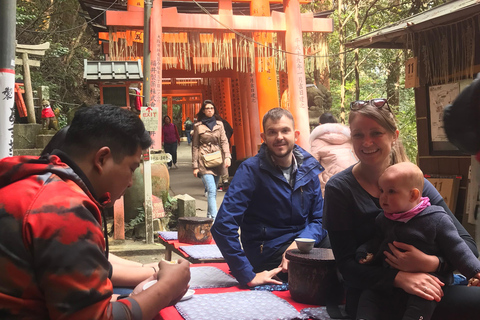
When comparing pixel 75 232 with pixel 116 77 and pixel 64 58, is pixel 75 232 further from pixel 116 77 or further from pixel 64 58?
pixel 64 58

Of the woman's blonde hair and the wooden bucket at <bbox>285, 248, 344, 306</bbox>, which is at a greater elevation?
the woman's blonde hair

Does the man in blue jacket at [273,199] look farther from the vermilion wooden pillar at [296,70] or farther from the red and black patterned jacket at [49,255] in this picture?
the vermilion wooden pillar at [296,70]

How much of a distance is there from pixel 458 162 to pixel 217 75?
11570 mm

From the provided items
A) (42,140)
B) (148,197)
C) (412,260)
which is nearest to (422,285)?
(412,260)

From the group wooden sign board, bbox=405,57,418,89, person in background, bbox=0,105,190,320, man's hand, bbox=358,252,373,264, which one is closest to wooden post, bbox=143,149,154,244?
wooden sign board, bbox=405,57,418,89

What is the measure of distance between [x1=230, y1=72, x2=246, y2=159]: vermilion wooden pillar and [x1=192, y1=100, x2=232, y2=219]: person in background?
23.9 feet

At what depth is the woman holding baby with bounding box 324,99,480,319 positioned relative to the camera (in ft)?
7.41

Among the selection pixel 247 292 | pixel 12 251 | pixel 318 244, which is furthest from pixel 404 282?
pixel 12 251

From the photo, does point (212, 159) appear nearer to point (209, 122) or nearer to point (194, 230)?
point (209, 122)

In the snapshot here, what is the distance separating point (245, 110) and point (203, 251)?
12.1 m

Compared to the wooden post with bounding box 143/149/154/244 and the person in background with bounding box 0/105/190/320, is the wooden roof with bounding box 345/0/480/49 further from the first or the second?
the person in background with bounding box 0/105/190/320

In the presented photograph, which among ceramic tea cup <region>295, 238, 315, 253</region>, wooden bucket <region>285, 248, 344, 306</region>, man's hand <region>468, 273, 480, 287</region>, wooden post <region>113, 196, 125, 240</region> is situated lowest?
wooden post <region>113, 196, 125, 240</region>

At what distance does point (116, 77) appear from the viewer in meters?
8.34

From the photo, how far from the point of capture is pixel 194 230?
4.81 metres
